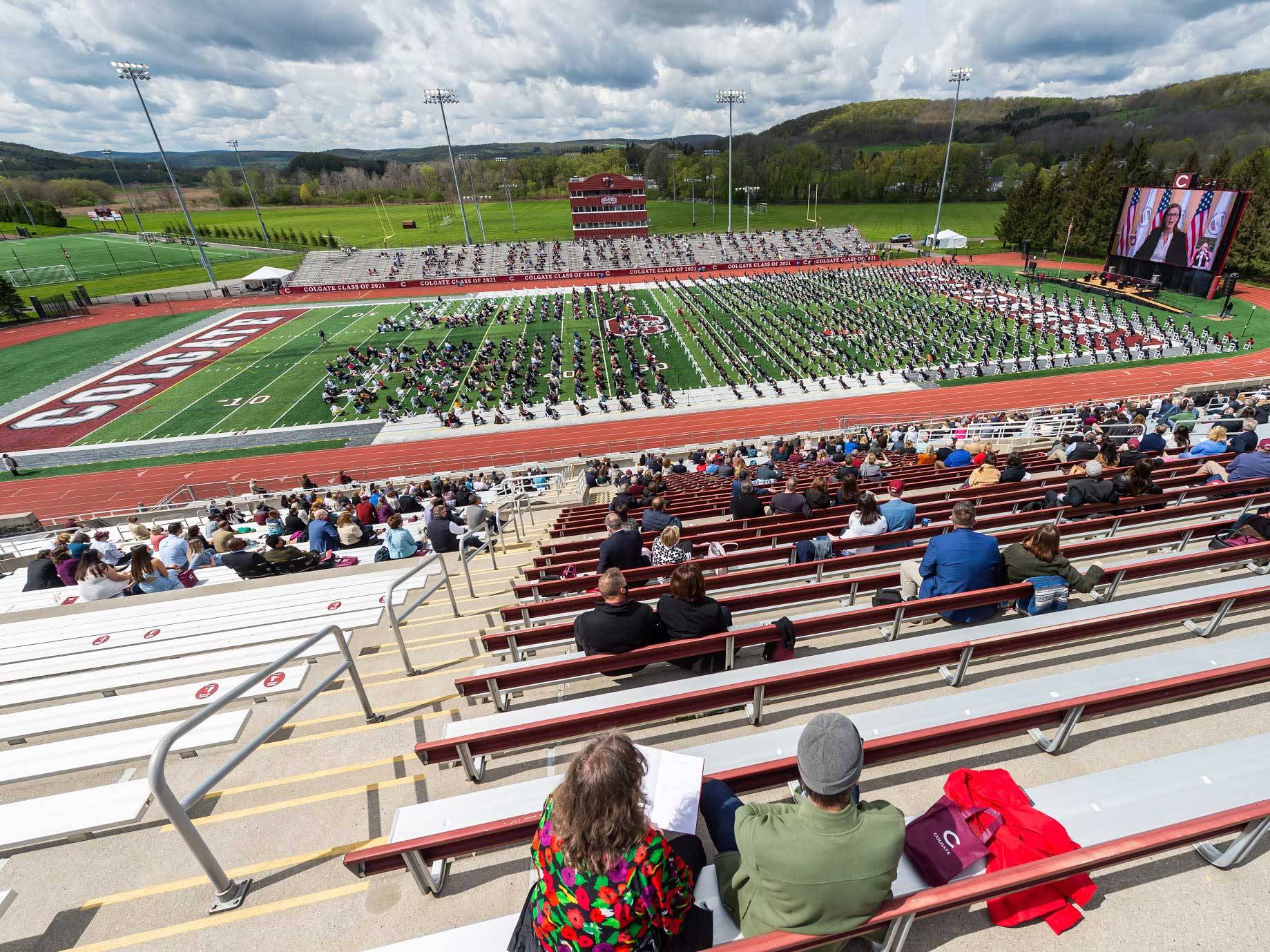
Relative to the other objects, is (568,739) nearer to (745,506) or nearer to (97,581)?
(745,506)

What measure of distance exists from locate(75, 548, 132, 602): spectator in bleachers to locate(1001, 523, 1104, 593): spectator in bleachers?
12.1 m

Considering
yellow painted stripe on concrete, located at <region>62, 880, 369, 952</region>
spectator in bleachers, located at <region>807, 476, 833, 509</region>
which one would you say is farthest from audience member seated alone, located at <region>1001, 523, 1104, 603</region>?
yellow painted stripe on concrete, located at <region>62, 880, 369, 952</region>

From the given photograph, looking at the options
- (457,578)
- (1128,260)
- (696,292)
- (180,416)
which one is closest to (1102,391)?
(1128,260)

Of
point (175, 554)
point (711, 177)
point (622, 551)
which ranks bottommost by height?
point (175, 554)

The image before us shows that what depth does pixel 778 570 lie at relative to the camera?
19.3 feet

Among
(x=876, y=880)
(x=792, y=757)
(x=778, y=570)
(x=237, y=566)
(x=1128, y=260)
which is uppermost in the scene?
(x=876, y=880)

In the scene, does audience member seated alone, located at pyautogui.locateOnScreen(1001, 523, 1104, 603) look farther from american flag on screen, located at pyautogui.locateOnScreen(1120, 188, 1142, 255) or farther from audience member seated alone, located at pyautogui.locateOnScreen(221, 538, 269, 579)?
american flag on screen, located at pyautogui.locateOnScreen(1120, 188, 1142, 255)

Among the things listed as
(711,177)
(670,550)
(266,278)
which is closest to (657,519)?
(670,550)

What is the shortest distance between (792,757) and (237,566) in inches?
385

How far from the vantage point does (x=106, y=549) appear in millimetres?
13516

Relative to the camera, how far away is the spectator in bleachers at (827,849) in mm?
2096

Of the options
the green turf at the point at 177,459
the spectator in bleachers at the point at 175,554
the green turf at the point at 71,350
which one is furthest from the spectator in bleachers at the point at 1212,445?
the green turf at the point at 71,350

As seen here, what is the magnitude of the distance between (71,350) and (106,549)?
1955 inches

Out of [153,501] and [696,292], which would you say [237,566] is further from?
[696,292]
